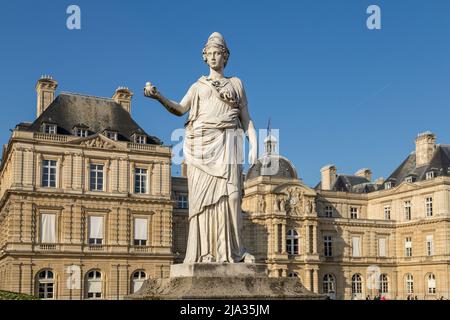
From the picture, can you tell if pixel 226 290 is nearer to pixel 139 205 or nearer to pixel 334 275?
pixel 139 205

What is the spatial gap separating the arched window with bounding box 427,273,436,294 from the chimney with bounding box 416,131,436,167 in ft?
33.1

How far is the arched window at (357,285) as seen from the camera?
190ft

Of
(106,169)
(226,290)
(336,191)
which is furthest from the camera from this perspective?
(336,191)

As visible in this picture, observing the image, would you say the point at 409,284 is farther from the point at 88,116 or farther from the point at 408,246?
the point at 88,116

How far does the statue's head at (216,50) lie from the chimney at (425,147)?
176 feet

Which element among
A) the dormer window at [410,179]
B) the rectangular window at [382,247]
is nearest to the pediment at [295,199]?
the rectangular window at [382,247]

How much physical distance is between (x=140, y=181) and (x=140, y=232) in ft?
11.5

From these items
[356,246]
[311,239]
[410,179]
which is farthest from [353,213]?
[311,239]

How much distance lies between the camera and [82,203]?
1695 inches

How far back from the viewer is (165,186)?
4594 cm

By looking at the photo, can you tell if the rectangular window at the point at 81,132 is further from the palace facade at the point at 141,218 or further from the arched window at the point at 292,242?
the arched window at the point at 292,242

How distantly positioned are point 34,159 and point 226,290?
36.3m

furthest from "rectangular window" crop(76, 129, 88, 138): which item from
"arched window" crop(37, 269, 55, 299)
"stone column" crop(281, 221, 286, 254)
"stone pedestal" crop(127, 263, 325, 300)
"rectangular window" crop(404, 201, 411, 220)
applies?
"stone pedestal" crop(127, 263, 325, 300)
